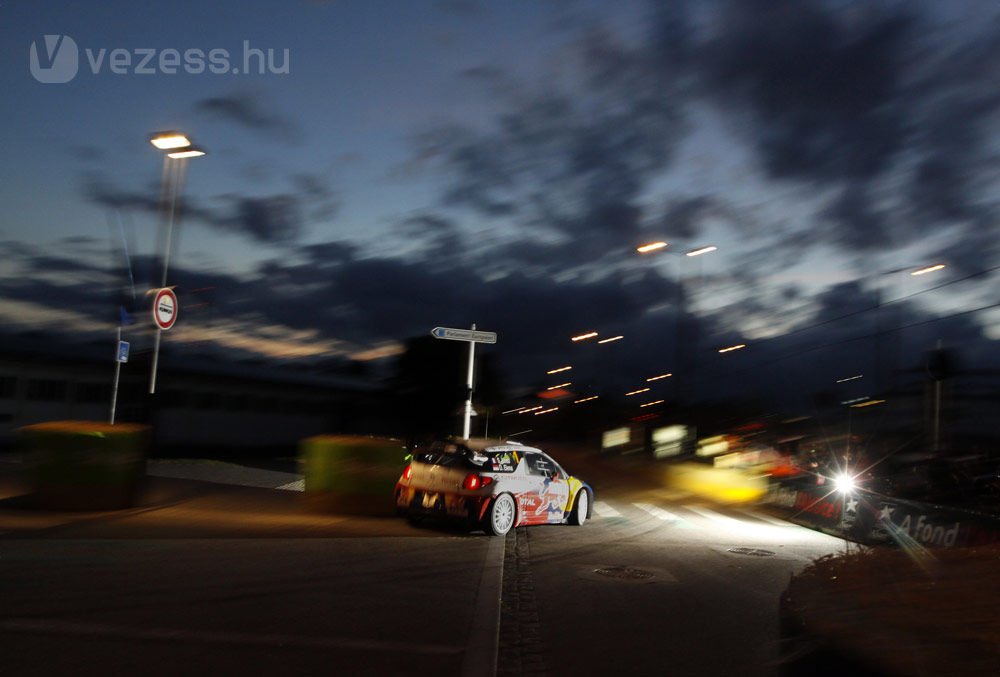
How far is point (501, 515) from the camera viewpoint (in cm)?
1421

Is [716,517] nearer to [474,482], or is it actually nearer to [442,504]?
[474,482]

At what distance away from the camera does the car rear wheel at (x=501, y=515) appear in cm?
1397

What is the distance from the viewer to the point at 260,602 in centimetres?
798

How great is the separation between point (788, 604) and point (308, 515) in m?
9.07

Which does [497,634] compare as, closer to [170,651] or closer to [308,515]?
[170,651]

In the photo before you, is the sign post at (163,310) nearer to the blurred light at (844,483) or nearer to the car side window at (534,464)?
the car side window at (534,464)

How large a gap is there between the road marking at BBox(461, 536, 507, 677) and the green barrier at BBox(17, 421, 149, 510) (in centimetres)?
652

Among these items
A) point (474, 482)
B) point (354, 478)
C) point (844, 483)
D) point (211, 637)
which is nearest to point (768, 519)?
point (844, 483)

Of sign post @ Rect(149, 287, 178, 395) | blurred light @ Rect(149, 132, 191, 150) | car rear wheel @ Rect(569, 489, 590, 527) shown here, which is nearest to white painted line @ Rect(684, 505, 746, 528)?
car rear wheel @ Rect(569, 489, 590, 527)

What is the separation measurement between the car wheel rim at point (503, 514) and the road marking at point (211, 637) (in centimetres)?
726

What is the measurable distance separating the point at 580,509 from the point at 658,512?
4.45 m

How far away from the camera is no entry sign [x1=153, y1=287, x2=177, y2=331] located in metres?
14.9

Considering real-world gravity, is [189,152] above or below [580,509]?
above

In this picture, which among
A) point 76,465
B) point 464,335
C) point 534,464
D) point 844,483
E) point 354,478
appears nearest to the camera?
point 76,465
